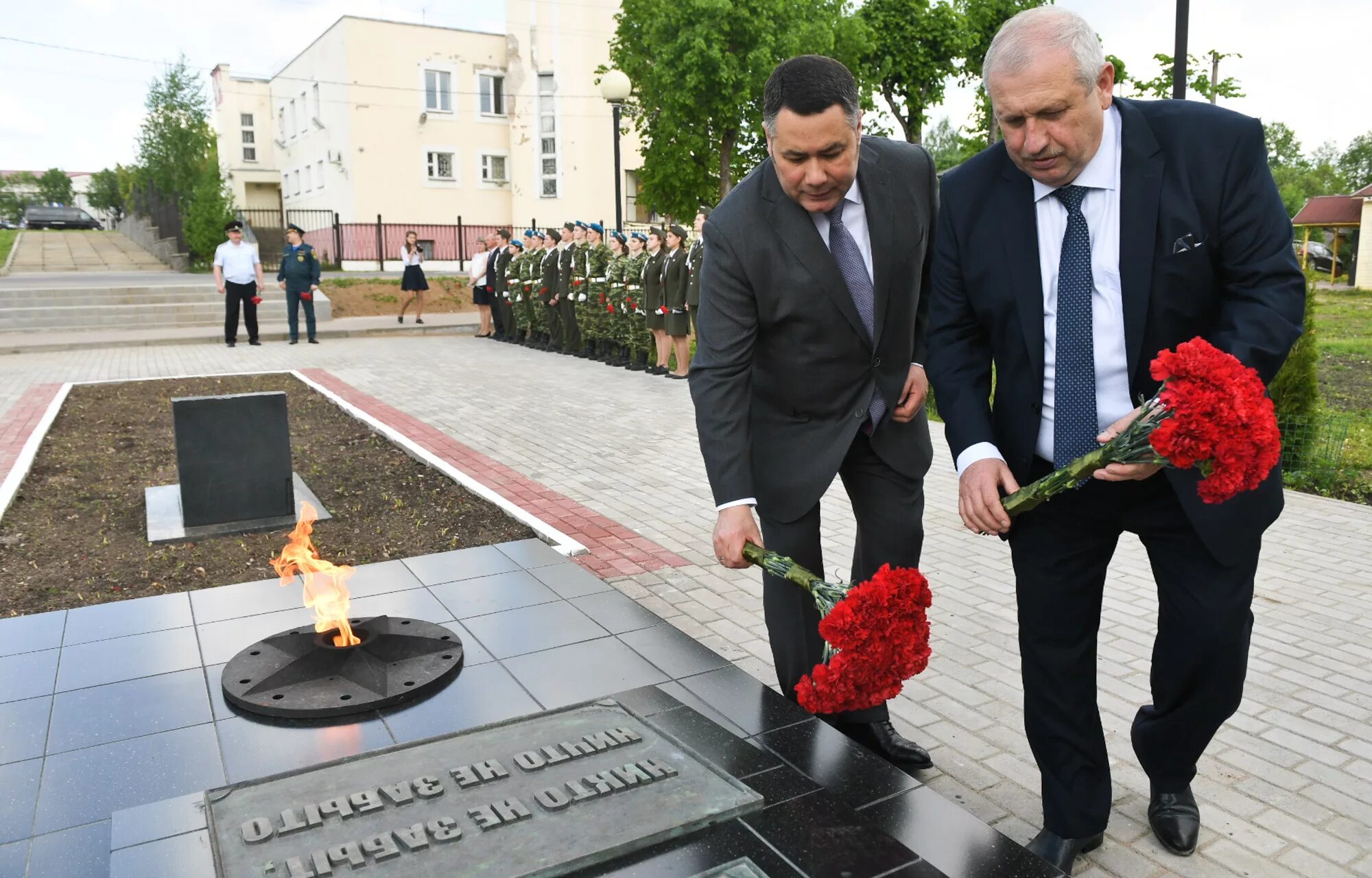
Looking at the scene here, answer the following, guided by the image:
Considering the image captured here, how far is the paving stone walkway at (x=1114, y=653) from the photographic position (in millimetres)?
3094

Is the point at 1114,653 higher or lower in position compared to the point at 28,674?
lower

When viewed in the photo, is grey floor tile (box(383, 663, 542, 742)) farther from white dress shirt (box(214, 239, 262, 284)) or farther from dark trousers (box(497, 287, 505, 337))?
dark trousers (box(497, 287, 505, 337))

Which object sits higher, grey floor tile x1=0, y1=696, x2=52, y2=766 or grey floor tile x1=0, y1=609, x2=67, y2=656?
grey floor tile x1=0, y1=696, x2=52, y2=766

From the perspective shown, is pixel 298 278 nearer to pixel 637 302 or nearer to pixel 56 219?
pixel 637 302

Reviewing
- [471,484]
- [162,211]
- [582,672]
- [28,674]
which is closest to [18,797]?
[28,674]

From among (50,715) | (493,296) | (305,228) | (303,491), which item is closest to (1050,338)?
(50,715)

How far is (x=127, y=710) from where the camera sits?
3.31 meters

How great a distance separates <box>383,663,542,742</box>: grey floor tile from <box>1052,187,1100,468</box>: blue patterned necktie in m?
1.76

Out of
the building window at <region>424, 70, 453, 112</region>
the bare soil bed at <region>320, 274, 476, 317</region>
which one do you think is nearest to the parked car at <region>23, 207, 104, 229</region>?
the building window at <region>424, 70, 453, 112</region>

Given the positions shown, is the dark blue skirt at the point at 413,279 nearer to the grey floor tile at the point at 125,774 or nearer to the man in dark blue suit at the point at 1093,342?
the grey floor tile at the point at 125,774

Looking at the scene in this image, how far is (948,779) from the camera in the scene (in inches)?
134

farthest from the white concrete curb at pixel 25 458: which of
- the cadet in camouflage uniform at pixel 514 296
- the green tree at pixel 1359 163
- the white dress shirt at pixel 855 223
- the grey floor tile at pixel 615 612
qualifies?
the green tree at pixel 1359 163

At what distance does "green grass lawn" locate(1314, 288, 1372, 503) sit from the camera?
751cm

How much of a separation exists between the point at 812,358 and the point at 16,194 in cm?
10333
